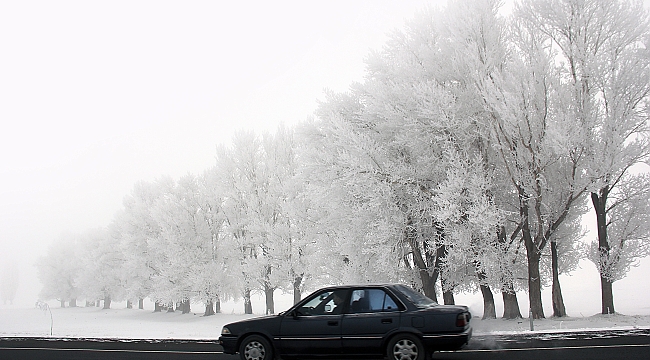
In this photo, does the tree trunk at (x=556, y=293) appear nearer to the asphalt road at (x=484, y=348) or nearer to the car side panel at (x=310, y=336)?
the asphalt road at (x=484, y=348)

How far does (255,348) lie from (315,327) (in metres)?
1.33

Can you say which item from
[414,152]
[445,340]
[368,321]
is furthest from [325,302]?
[414,152]

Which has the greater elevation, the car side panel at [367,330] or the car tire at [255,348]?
the car side panel at [367,330]

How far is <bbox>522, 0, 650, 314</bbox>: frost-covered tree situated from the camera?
1903cm

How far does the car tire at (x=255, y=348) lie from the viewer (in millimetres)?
9664

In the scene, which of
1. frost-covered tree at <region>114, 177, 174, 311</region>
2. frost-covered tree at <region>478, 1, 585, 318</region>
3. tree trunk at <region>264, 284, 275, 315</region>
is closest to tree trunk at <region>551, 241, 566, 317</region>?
frost-covered tree at <region>478, 1, 585, 318</region>

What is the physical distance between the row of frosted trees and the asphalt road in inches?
249

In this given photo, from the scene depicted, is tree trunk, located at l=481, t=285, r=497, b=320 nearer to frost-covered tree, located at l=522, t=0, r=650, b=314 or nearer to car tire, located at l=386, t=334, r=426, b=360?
frost-covered tree, located at l=522, t=0, r=650, b=314

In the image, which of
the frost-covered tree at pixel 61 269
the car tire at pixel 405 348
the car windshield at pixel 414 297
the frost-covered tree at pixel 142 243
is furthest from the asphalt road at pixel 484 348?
the frost-covered tree at pixel 61 269

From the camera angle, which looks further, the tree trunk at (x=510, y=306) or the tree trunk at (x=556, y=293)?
the tree trunk at (x=556, y=293)

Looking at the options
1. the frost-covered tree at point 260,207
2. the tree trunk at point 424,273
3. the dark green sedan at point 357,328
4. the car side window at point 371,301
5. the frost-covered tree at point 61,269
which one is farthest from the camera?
the frost-covered tree at point 61,269

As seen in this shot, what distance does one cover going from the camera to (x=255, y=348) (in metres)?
9.81

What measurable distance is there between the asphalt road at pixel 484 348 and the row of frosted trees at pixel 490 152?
20.8 feet

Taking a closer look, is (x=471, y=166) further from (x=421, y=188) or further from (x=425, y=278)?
(x=425, y=278)
